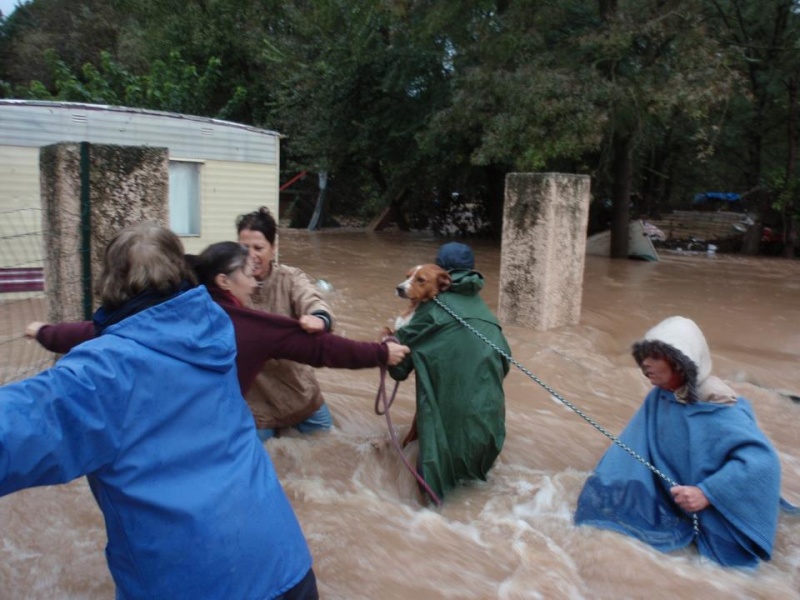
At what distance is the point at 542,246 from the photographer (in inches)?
311

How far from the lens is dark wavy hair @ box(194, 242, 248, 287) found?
2.80m

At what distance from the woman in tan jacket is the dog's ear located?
2.05 feet

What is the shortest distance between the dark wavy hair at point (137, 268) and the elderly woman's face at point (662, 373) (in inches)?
91.7

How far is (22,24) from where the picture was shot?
34.5 m

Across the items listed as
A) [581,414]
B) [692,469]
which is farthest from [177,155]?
[692,469]

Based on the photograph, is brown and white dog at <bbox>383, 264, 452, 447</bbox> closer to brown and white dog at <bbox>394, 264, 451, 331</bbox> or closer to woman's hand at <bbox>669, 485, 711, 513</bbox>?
brown and white dog at <bbox>394, 264, 451, 331</bbox>

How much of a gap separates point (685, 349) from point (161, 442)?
2.47 m

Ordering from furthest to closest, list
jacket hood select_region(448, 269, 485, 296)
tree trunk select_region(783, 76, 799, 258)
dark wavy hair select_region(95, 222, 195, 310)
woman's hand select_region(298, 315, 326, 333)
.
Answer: tree trunk select_region(783, 76, 799, 258), jacket hood select_region(448, 269, 485, 296), woman's hand select_region(298, 315, 326, 333), dark wavy hair select_region(95, 222, 195, 310)

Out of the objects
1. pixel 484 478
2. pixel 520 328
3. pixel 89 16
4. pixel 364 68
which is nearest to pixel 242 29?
pixel 364 68

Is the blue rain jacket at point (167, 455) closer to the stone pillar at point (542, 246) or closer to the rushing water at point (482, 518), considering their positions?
the rushing water at point (482, 518)

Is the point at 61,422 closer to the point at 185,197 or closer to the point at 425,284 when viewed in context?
the point at 425,284

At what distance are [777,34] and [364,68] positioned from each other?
1033cm

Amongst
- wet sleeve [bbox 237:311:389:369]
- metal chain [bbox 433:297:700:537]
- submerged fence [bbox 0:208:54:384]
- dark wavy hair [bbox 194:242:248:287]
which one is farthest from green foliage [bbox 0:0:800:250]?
dark wavy hair [bbox 194:242:248:287]

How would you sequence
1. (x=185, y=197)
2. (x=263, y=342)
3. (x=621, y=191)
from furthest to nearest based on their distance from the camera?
(x=621, y=191) < (x=185, y=197) < (x=263, y=342)
